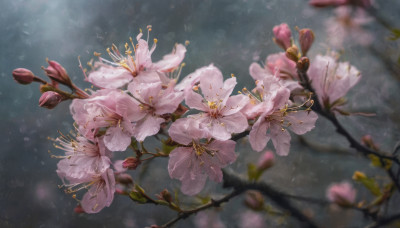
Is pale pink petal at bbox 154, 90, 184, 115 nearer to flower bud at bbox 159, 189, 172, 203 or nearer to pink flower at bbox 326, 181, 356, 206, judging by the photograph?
flower bud at bbox 159, 189, 172, 203

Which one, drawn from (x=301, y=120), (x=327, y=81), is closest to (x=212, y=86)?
A: (x=301, y=120)

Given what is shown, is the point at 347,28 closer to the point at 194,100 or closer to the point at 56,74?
the point at 194,100

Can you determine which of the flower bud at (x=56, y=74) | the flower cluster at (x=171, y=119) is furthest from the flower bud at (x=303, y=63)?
the flower bud at (x=56, y=74)

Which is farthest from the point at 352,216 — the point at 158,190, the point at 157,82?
the point at 157,82

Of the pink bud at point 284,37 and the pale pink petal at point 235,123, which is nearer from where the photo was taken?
the pale pink petal at point 235,123

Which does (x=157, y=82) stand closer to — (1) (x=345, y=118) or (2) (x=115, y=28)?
(2) (x=115, y=28)

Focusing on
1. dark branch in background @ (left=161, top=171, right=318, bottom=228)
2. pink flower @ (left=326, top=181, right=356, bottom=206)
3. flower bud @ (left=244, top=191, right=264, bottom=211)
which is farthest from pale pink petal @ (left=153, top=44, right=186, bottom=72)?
pink flower @ (left=326, top=181, right=356, bottom=206)

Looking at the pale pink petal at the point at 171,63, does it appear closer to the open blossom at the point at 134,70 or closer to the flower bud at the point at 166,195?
the open blossom at the point at 134,70

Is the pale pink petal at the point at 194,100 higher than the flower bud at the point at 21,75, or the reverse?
the flower bud at the point at 21,75
